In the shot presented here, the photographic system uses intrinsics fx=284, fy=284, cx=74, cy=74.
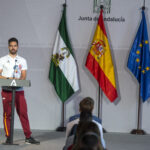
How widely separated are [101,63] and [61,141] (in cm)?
156

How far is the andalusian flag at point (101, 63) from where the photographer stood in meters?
5.01

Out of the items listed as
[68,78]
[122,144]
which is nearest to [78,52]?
[68,78]

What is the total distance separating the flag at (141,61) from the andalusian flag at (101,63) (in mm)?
369

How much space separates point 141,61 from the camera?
196 inches

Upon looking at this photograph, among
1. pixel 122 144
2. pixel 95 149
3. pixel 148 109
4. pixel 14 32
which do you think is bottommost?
pixel 122 144

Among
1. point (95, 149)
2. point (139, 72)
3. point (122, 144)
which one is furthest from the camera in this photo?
point (139, 72)

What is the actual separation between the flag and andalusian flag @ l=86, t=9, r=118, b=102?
0.37 m

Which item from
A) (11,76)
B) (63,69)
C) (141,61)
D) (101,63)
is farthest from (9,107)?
(141,61)

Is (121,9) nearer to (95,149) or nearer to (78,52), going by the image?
(78,52)

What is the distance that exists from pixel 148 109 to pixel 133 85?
0.51 m

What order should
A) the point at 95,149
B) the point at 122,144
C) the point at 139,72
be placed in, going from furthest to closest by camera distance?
the point at 139,72 → the point at 122,144 → the point at 95,149

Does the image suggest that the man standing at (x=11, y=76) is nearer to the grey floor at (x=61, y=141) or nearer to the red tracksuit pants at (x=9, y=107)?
the red tracksuit pants at (x=9, y=107)

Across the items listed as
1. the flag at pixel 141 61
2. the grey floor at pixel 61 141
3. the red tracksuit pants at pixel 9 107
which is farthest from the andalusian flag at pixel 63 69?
the red tracksuit pants at pixel 9 107

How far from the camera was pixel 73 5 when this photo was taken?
5.14 meters
